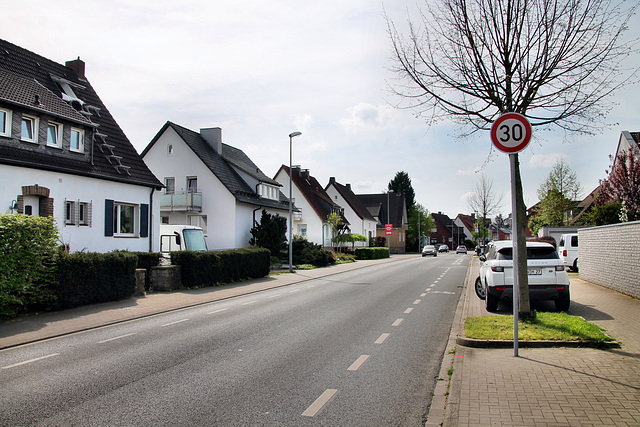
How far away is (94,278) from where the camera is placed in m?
12.5

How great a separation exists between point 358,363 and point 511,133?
3997mm

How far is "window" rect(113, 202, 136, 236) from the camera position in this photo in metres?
20.6

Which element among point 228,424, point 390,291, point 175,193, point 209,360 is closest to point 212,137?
point 175,193

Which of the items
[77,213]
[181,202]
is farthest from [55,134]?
[181,202]

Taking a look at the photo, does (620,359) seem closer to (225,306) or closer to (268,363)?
(268,363)

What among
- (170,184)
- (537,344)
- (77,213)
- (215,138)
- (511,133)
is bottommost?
(537,344)

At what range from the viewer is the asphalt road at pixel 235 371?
188 inches

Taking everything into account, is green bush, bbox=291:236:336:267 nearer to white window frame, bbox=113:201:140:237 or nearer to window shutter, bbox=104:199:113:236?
white window frame, bbox=113:201:140:237

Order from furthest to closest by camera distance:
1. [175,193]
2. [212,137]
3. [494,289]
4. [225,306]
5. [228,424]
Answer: [212,137]
[175,193]
[225,306]
[494,289]
[228,424]

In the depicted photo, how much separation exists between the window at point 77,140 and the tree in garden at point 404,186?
85994 millimetres

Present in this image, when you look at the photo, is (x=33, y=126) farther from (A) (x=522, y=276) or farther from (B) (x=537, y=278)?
(B) (x=537, y=278)

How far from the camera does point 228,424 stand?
447cm

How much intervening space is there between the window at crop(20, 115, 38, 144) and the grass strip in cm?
1594

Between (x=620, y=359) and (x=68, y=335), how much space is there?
9214 millimetres
